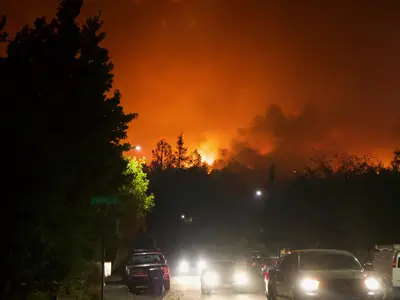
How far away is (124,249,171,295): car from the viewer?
26672mm

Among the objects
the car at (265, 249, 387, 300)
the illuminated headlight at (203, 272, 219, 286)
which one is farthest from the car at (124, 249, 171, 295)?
the car at (265, 249, 387, 300)

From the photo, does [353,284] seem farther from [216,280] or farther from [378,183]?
[378,183]

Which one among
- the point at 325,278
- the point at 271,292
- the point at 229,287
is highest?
the point at 325,278

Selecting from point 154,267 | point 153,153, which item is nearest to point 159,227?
point 153,153

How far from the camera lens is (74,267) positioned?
50.3ft

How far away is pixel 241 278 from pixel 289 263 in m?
11.5

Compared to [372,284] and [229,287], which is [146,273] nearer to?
[229,287]

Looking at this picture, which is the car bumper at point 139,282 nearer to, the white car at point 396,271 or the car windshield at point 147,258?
the car windshield at point 147,258

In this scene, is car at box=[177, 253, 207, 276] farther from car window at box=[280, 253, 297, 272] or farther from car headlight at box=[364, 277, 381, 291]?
car headlight at box=[364, 277, 381, 291]

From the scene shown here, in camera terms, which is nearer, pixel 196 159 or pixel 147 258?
pixel 147 258

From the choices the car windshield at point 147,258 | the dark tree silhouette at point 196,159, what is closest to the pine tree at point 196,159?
the dark tree silhouette at point 196,159

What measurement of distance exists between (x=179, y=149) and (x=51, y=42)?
133271mm

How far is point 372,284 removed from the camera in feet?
46.7

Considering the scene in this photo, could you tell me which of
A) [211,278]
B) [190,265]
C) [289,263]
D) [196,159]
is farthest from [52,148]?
[196,159]
